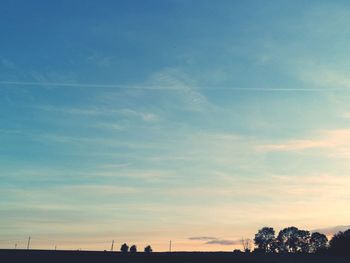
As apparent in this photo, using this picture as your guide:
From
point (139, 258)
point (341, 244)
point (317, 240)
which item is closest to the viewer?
point (139, 258)

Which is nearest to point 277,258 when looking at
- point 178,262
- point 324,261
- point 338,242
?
point 324,261

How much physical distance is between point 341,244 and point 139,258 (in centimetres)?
8527

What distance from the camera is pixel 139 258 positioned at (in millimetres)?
76750

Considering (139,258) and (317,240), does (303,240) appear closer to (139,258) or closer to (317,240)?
(317,240)

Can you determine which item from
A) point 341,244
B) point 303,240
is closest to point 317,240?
point 303,240

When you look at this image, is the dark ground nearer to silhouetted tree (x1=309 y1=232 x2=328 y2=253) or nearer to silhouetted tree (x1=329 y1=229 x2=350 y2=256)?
silhouetted tree (x1=329 y1=229 x2=350 y2=256)

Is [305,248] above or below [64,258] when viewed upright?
above

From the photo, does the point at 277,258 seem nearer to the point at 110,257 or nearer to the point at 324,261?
the point at 324,261

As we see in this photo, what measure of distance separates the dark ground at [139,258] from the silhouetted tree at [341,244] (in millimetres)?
48900

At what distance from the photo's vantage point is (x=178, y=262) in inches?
2928

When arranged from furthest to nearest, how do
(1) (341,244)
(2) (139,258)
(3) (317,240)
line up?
(3) (317,240) → (1) (341,244) → (2) (139,258)

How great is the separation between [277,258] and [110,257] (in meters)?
31.7

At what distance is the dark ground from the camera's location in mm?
72250

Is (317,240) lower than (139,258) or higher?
higher
